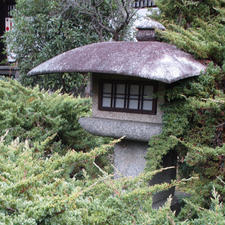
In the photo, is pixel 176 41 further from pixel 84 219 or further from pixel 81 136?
pixel 84 219

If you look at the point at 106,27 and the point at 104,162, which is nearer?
the point at 104,162

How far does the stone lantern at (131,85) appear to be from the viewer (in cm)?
257

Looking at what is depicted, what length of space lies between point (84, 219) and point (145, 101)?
1844mm

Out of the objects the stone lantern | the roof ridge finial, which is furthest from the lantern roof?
the roof ridge finial

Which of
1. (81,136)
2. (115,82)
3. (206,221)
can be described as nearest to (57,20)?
(81,136)

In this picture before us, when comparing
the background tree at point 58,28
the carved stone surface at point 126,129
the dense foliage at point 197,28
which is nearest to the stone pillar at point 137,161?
the carved stone surface at point 126,129

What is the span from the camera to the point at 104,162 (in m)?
3.98

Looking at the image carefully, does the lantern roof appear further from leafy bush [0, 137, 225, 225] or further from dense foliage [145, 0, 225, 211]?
leafy bush [0, 137, 225, 225]

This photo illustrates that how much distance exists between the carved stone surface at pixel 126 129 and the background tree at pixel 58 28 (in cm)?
320

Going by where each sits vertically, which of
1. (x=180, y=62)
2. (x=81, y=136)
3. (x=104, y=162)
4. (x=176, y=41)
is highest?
(x=176, y=41)

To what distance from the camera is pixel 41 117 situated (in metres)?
3.47

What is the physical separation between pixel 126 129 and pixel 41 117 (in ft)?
3.80

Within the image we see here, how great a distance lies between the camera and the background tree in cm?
591

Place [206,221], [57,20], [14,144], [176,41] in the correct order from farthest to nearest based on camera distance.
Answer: [57,20] → [176,41] → [14,144] → [206,221]
